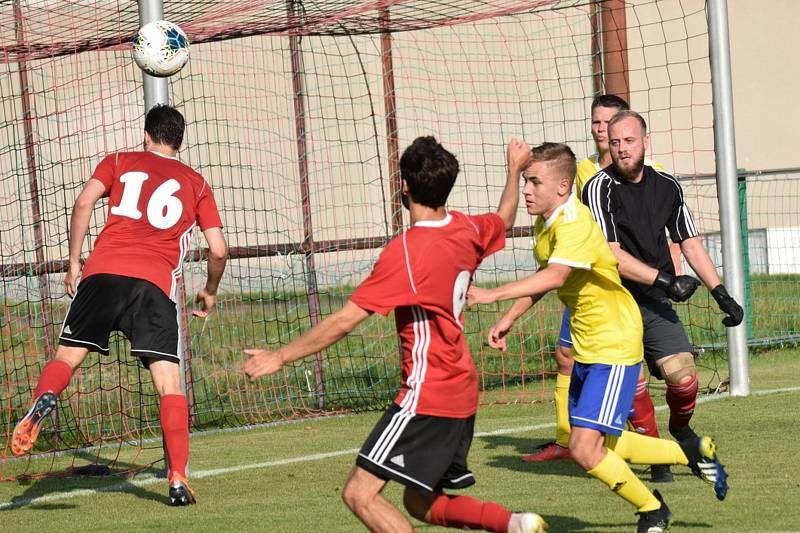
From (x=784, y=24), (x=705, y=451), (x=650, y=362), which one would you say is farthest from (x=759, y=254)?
(x=784, y=24)

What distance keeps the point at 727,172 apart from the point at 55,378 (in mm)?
5565

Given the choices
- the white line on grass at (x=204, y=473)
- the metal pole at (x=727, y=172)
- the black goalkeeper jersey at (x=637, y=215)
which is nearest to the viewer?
the black goalkeeper jersey at (x=637, y=215)

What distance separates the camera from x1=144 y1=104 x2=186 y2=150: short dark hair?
659 cm

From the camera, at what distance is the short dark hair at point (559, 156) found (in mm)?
5375

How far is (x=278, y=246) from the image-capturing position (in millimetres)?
10430

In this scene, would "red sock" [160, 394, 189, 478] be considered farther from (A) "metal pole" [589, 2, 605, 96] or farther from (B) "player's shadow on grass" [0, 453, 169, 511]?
(A) "metal pole" [589, 2, 605, 96]

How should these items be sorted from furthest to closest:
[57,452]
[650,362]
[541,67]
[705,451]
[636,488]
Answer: [541,67] < [57,452] < [650,362] < [705,451] < [636,488]

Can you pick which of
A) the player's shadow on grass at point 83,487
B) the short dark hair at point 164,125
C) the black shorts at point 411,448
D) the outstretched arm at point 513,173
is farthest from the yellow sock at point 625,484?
the short dark hair at point 164,125

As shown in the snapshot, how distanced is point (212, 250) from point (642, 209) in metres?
2.34

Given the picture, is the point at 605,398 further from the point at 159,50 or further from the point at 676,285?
the point at 159,50

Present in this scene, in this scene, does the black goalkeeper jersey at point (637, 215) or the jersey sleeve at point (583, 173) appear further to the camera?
the jersey sleeve at point (583, 173)

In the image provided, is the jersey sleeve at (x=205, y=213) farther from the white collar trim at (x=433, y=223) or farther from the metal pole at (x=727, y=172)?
the metal pole at (x=727, y=172)

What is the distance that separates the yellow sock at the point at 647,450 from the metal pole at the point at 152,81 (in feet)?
10.8

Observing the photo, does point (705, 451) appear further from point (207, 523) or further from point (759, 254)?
point (759, 254)
